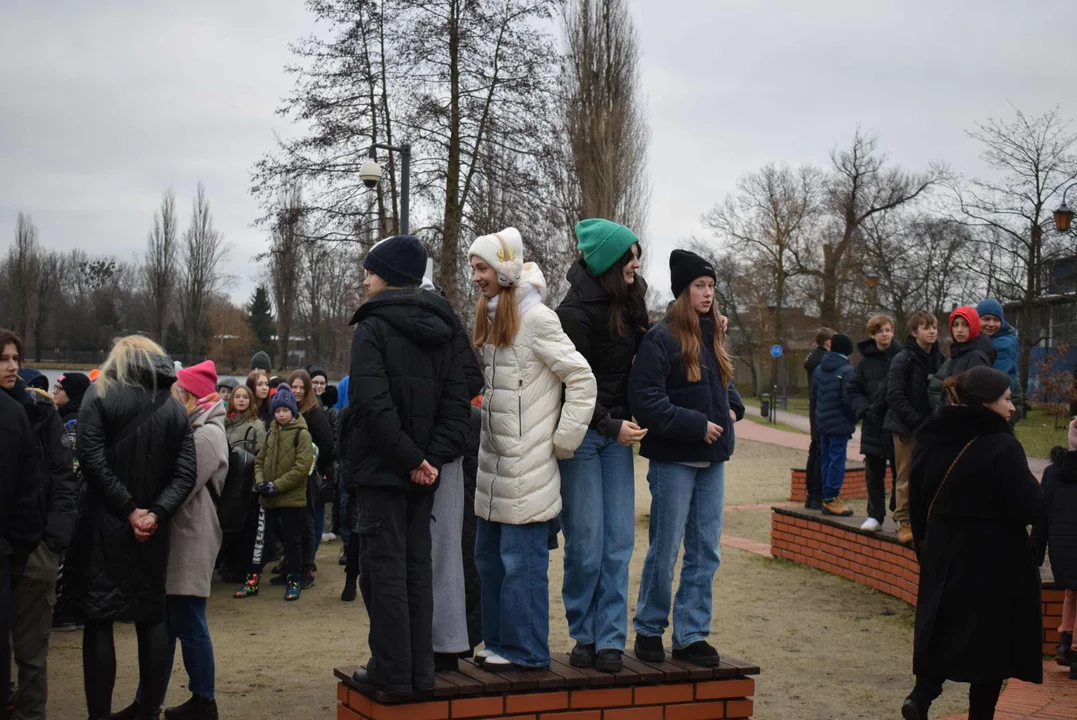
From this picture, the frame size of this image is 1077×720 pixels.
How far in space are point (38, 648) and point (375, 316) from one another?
2413 millimetres

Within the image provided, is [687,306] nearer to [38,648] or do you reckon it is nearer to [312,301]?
[38,648]

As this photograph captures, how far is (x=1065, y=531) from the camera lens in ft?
20.4

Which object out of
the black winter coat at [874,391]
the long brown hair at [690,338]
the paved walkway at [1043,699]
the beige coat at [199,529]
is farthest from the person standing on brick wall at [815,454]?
the beige coat at [199,529]

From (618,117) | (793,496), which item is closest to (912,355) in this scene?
(793,496)

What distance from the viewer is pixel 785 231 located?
5719 centimetres

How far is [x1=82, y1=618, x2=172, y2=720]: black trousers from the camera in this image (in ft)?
15.7

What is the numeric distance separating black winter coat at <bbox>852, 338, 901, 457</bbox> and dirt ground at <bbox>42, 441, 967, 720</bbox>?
4.12ft

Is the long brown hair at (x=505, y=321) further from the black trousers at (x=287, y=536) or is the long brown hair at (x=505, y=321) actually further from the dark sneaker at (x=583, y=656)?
the black trousers at (x=287, y=536)

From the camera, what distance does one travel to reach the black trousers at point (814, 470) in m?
10.6

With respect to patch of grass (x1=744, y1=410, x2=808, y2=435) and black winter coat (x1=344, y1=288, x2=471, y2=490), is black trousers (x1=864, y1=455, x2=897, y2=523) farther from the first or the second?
patch of grass (x1=744, y1=410, x2=808, y2=435)

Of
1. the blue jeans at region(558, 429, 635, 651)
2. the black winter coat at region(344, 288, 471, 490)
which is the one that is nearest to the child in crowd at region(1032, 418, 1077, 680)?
the blue jeans at region(558, 429, 635, 651)

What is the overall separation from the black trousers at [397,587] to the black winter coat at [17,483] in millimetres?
1574

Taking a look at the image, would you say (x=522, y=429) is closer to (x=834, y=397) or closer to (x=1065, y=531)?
(x=1065, y=531)

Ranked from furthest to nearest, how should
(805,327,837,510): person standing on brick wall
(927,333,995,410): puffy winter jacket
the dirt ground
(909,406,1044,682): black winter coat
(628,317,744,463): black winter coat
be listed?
(805,327,837,510): person standing on brick wall, (927,333,995,410): puffy winter jacket, the dirt ground, (909,406,1044,682): black winter coat, (628,317,744,463): black winter coat
